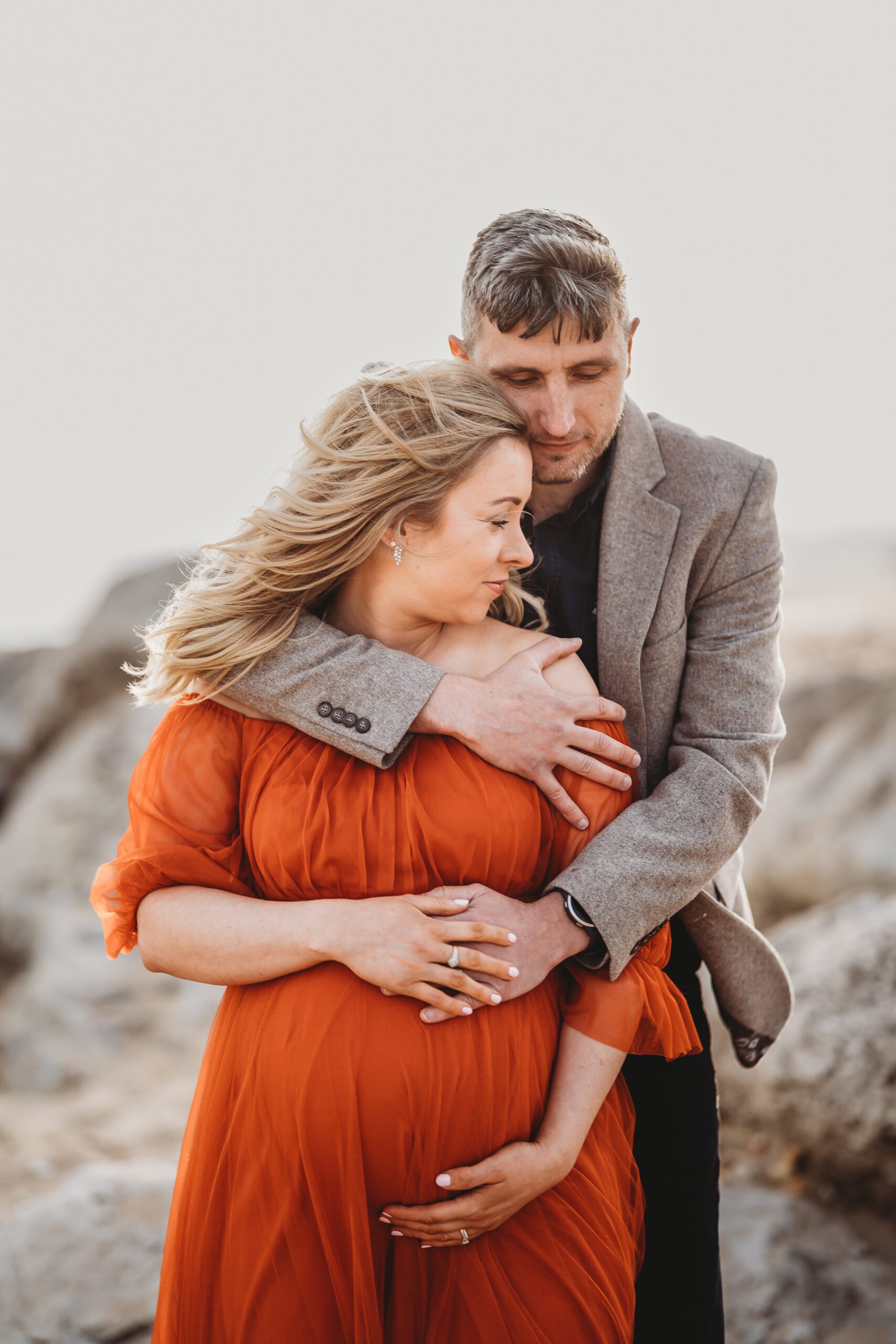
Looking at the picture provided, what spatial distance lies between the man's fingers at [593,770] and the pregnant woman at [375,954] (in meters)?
0.03

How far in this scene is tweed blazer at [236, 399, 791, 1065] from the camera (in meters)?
1.98

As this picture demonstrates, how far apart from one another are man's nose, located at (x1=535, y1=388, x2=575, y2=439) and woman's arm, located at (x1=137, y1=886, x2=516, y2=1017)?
2.97ft

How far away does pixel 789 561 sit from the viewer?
16703 millimetres

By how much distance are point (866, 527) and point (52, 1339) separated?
20.6 metres

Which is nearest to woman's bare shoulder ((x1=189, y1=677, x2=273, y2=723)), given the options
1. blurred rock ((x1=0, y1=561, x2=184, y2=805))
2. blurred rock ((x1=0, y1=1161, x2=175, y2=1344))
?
blurred rock ((x1=0, y1=1161, x2=175, y2=1344))

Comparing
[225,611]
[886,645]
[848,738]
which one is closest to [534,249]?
[225,611]

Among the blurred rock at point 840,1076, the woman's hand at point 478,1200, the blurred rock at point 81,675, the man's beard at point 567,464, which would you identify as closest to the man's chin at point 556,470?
the man's beard at point 567,464

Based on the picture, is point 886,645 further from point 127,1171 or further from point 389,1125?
point 389,1125


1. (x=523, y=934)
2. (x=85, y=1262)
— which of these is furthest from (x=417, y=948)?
(x=85, y=1262)

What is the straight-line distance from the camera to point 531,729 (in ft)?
6.52

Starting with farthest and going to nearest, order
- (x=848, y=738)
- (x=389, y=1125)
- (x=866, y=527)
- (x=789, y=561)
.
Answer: (x=866, y=527)
(x=789, y=561)
(x=848, y=738)
(x=389, y=1125)

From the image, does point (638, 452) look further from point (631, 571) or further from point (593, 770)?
point (593, 770)

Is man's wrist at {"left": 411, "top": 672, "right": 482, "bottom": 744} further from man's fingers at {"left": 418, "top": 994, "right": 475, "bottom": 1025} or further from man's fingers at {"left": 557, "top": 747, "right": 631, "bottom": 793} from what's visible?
man's fingers at {"left": 418, "top": 994, "right": 475, "bottom": 1025}

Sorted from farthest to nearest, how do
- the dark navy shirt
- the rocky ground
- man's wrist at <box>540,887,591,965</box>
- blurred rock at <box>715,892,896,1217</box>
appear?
blurred rock at <box>715,892,896,1217</box>
the rocky ground
the dark navy shirt
man's wrist at <box>540,887,591,965</box>
